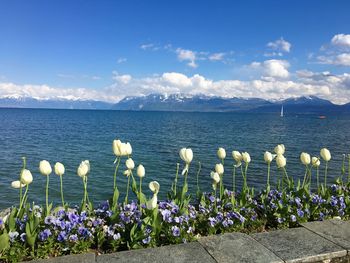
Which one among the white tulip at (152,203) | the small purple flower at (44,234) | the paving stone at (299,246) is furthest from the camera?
the white tulip at (152,203)

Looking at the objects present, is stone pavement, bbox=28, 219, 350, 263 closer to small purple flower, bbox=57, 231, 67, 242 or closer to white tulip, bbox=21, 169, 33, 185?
small purple flower, bbox=57, 231, 67, 242

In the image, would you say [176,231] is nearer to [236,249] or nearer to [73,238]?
[236,249]

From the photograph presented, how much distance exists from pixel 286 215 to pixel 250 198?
1.03 metres

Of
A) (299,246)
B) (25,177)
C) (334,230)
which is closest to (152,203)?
(25,177)

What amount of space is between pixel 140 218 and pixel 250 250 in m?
2.07

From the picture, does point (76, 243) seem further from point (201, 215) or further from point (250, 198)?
point (250, 198)

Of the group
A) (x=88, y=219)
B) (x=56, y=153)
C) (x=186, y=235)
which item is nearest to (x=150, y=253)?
(x=186, y=235)

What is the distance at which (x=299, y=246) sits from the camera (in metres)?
5.39

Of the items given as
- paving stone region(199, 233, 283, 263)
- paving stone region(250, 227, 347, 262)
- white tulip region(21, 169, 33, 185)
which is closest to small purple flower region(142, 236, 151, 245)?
paving stone region(199, 233, 283, 263)

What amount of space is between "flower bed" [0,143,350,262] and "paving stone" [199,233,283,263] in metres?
0.55

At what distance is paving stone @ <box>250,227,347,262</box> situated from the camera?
507 cm

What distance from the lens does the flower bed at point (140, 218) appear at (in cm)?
544

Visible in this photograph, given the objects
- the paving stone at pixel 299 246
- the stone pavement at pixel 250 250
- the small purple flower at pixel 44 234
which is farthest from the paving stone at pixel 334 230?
the small purple flower at pixel 44 234

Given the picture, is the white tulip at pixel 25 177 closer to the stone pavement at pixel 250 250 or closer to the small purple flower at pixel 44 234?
the small purple flower at pixel 44 234
